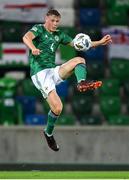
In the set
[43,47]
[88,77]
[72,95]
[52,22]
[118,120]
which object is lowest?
[118,120]

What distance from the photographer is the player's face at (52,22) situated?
9103mm

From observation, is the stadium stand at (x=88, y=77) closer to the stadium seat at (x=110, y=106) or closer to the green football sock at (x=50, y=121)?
the stadium seat at (x=110, y=106)

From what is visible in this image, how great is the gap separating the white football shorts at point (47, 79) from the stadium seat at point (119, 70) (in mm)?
5089

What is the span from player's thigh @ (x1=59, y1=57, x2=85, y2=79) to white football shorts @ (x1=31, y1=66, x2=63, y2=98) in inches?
2.6

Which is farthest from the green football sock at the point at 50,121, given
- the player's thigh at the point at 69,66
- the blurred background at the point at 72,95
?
the blurred background at the point at 72,95

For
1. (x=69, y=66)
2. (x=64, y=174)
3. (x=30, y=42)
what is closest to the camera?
(x=30, y=42)

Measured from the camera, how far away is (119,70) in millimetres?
14422

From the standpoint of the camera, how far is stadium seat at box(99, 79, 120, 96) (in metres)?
14.1

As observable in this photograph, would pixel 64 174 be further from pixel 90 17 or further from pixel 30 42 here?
pixel 90 17

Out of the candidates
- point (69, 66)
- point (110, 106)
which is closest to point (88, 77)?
point (110, 106)

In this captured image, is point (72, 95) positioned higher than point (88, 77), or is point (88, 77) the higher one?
point (88, 77)

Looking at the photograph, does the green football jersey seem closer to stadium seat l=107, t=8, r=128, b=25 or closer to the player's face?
the player's face

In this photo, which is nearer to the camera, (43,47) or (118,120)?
(43,47)

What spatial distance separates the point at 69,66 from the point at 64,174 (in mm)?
1787
